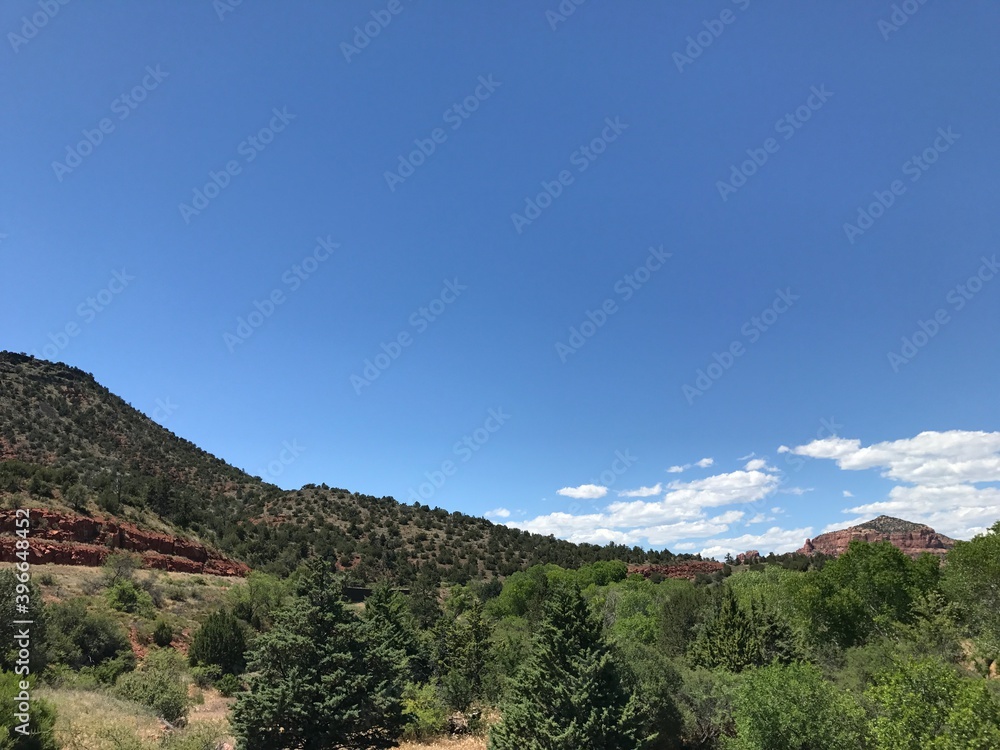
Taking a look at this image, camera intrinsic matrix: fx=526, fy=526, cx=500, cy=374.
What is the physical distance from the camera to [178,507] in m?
59.5

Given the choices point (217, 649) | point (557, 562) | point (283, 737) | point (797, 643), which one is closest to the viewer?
point (283, 737)

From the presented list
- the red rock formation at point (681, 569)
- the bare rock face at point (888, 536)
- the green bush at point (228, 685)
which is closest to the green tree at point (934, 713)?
the green bush at point (228, 685)

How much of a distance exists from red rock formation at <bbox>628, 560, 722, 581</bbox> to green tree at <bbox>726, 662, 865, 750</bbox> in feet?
258

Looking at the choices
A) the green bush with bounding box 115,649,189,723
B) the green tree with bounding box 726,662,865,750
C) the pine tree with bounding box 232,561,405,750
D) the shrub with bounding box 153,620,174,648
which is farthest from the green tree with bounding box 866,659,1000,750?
the shrub with bounding box 153,620,174,648

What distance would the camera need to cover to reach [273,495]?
85438 mm

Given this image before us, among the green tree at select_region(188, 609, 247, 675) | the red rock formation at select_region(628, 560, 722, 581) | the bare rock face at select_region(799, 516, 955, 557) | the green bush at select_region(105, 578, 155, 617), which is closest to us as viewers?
the green tree at select_region(188, 609, 247, 675)

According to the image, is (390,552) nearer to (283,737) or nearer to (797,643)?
(797,643)

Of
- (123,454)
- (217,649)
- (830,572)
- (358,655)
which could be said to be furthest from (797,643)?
(123,454)

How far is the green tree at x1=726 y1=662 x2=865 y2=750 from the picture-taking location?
1534 cm

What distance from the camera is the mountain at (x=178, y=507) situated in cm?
4588

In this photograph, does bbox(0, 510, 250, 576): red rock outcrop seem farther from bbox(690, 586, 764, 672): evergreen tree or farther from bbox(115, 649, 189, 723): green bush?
bbox(690, 586, 764, 672): evergreen tree

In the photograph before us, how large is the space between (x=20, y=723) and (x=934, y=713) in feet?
64.6

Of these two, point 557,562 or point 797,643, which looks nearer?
point 797,643

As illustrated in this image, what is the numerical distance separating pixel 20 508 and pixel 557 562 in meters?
75.3
